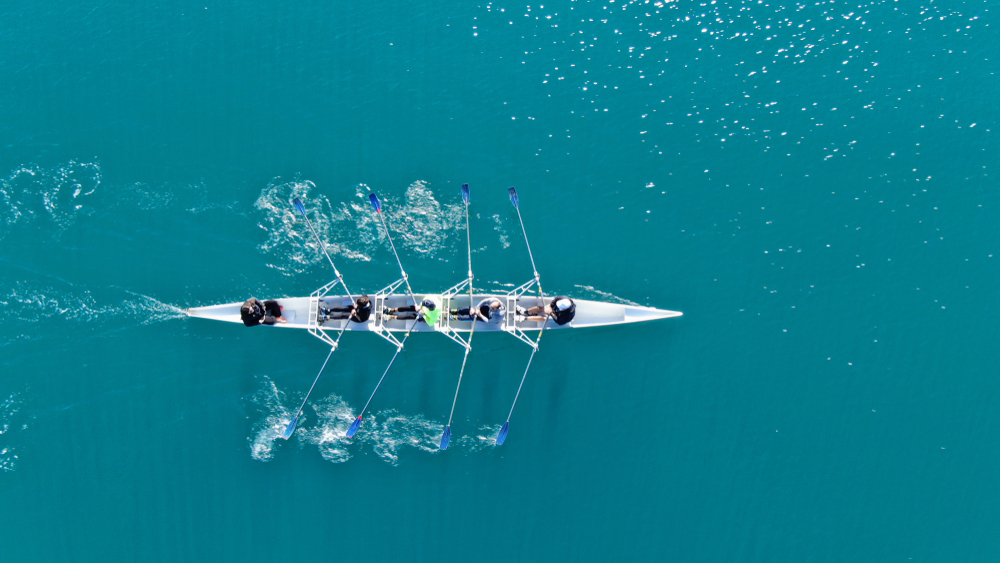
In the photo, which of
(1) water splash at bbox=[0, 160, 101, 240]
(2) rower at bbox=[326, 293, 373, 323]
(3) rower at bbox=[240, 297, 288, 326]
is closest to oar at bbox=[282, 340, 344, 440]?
(2) rower at bbox=[326, 293, 373, 323]

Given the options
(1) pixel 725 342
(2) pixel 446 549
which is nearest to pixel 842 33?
(1) pixel 725 342

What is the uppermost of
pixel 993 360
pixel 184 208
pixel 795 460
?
pixel 184 208

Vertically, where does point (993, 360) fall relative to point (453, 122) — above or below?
below

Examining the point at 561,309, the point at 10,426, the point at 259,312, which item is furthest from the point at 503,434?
the point at 10,426

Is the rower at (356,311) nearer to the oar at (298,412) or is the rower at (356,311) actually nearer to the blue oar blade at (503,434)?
the oar at (298,412)

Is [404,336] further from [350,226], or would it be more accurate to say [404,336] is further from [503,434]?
[503,434]

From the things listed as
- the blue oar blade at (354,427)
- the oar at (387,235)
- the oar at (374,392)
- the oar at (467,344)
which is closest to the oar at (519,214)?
the oar at (467,344)

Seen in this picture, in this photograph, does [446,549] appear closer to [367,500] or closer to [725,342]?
[367,500]
